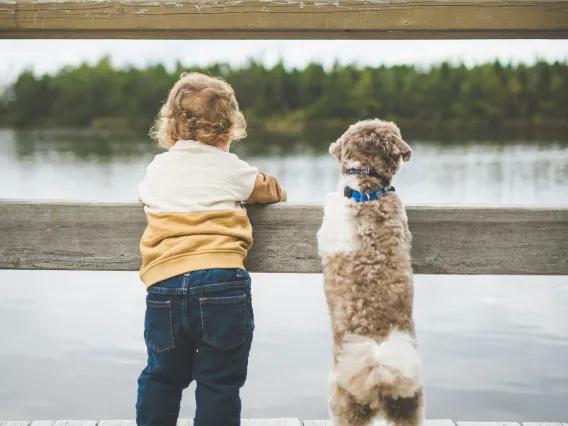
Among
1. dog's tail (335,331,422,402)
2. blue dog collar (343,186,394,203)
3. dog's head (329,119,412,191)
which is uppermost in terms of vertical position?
dog's head (329,119,412,191)

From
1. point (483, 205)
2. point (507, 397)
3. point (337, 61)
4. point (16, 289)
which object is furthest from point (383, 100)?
point (16, 289)

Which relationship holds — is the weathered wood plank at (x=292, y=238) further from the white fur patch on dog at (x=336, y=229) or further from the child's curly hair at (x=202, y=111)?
the child's curly hair at (x=202, y=111)

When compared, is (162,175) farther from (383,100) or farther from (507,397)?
(507,397)

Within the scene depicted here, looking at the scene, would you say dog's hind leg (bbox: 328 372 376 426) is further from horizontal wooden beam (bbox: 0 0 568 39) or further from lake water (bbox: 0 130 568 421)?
lake water (bbox: 0 130 568 421)

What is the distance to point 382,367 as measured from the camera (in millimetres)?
1945

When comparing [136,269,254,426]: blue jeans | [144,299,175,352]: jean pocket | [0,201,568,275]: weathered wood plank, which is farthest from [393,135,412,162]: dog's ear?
[144,299,175,352]: jean pocket

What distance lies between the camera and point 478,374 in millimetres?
7180

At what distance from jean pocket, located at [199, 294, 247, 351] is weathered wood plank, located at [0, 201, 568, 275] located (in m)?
0.22

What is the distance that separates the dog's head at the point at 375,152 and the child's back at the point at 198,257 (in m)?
0.34

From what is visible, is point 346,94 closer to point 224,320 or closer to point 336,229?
point 336,229

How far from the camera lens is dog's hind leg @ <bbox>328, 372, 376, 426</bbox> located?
6.54 ft

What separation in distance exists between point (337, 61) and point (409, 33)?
152 centimetres

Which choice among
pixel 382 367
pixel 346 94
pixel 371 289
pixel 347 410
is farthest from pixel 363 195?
pixel 346 94

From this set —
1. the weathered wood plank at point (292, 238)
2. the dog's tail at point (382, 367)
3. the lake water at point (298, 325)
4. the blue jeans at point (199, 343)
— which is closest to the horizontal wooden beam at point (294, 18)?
the weathered wood plank at point (292, 238)
